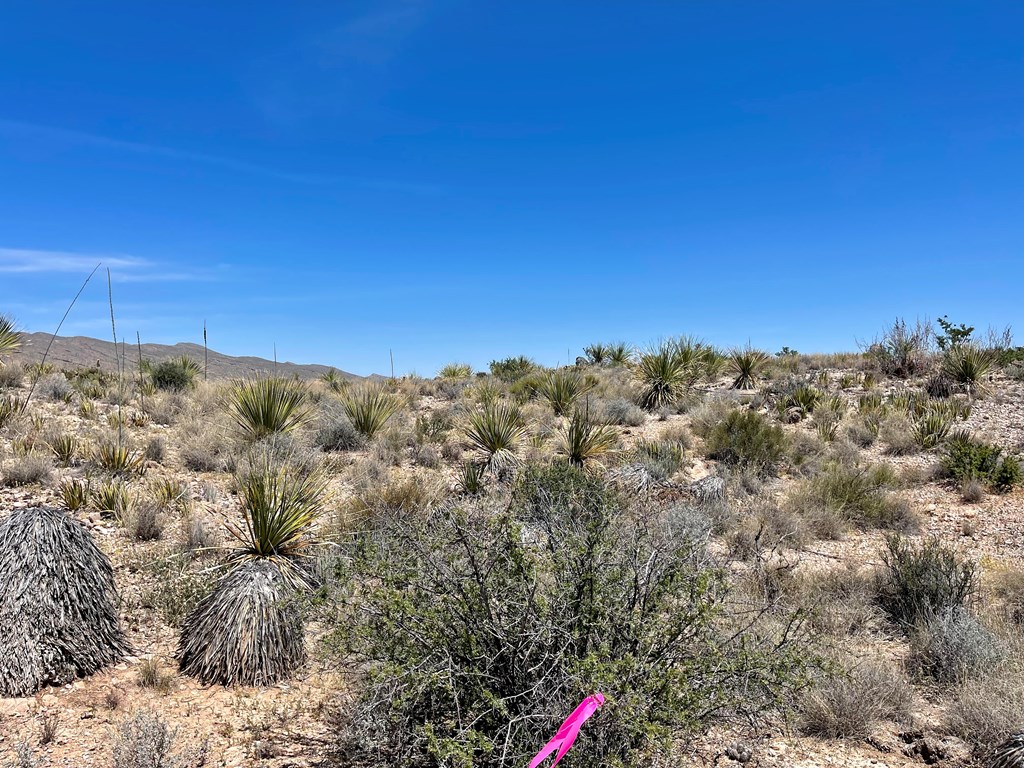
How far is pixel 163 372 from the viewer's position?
17.6 meters

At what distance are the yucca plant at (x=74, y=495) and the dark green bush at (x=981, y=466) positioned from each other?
12732 millimetres

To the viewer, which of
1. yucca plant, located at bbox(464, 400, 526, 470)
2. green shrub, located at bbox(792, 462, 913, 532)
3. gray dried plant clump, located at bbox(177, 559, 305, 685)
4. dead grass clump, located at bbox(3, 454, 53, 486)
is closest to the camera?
gray dried plant clump, located at bbox(177, 559, 305, 685)

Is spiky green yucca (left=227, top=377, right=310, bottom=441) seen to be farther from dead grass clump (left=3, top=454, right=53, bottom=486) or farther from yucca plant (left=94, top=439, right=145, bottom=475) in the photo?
dead grass clump (left=3, top=454, right=53, bottom=486)

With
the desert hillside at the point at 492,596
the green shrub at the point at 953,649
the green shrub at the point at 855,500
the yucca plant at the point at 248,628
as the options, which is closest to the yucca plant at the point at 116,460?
the desert hillside at the point at 492,596

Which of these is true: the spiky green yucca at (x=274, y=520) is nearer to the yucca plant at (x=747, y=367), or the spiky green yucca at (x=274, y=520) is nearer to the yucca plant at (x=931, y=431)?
the yucca plant at (x=931, y=431)

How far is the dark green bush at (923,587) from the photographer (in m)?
5.51

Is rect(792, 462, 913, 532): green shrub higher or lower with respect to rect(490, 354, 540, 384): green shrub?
lower

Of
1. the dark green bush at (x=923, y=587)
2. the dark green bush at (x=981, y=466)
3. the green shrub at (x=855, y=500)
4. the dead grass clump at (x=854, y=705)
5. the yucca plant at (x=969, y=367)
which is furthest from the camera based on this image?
the yucca plant at (x=969, y=367)

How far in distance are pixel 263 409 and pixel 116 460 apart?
2.60 m

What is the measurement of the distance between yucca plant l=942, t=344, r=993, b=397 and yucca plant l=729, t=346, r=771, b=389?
15.9 ft

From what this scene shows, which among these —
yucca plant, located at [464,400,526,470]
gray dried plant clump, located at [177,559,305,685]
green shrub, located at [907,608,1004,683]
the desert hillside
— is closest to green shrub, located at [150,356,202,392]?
the desert hillside

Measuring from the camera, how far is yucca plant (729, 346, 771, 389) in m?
19.2

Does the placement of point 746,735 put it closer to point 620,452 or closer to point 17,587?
point 17,587

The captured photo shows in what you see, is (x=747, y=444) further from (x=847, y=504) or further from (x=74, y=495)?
(x=74, y=495)
